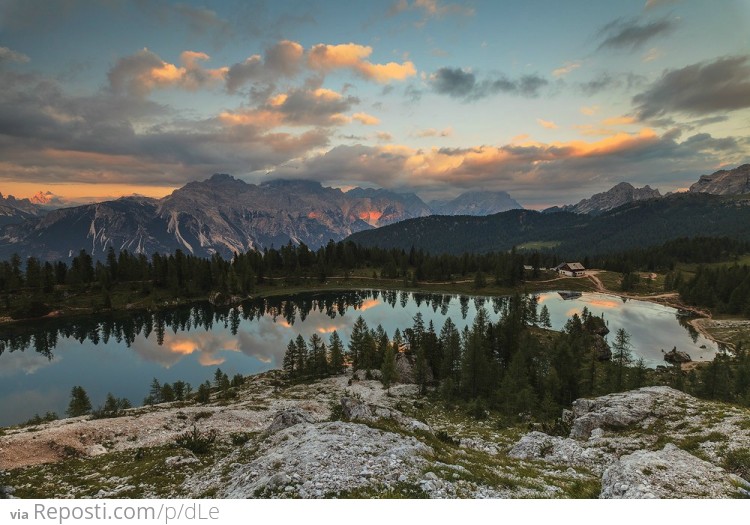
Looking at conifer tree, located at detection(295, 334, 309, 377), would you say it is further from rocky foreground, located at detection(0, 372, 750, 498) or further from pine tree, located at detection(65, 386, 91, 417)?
pine tree, located at detection(65, 386, 91, 417)

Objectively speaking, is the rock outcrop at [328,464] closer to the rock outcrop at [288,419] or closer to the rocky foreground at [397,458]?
the rocky foreground at [397,458]

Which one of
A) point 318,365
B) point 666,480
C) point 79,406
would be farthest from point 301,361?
point 666,480

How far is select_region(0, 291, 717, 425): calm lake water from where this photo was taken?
3071 inches

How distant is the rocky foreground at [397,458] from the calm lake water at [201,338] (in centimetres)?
4394

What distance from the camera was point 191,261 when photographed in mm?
177500

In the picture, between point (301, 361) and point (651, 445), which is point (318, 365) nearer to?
point (301, 361)

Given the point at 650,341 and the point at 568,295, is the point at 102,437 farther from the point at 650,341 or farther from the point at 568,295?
the point at 568,295

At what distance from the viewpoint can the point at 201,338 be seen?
11100cm

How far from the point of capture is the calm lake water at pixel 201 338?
256ft

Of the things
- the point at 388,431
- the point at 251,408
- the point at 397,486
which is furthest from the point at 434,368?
the point at 397,486

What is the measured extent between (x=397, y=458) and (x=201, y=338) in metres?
111

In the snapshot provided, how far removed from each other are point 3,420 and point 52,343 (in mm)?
61091

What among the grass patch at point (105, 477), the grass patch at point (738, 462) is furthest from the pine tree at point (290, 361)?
the grass patch at point (738, 462)

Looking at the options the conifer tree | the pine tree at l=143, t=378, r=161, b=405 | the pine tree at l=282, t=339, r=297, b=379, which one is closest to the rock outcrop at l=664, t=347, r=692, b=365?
the conifer tree
